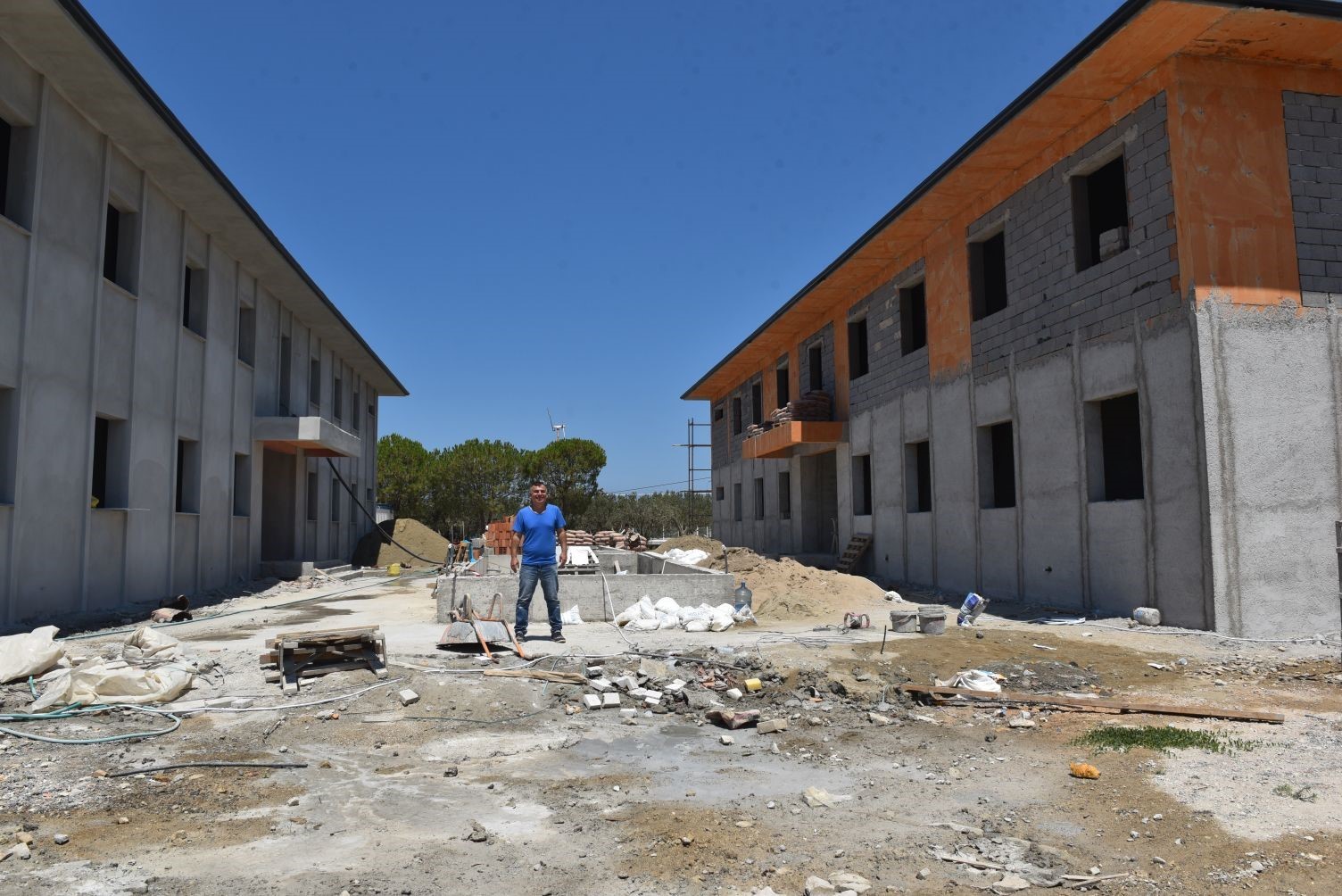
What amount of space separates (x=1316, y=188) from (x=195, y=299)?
18.6 m

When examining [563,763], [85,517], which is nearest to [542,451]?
[85,517]

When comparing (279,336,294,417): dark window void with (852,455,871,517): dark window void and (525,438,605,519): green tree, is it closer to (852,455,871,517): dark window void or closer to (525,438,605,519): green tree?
(852,455,871,517): dark window void

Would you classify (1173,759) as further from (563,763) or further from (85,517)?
(85,517)

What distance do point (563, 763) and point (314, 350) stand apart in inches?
914

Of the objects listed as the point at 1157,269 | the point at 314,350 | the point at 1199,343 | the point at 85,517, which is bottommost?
the point at 85,517

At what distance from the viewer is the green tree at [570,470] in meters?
50.1

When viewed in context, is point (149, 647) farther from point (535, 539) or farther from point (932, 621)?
point (932, 621)

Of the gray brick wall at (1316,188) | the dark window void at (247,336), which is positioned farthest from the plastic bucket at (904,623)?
the dark window void at (247,336)

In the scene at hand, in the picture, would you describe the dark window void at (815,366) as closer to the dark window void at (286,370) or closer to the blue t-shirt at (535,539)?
the dark window void at (286,370)

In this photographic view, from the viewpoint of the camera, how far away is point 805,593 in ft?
48.5

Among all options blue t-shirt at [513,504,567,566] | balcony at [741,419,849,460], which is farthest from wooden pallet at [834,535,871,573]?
blue t-shirt at [513,504,567,566]

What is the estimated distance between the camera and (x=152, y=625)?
12586mm

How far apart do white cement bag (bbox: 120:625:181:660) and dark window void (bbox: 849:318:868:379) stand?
16.6 meters

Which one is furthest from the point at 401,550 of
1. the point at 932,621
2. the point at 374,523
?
the point at 932,621
